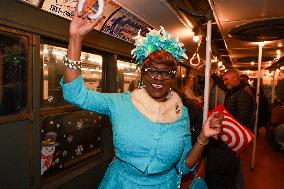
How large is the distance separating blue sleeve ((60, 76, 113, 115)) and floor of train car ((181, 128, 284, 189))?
152 inches

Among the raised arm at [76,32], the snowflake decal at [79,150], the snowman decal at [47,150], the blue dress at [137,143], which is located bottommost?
the snowflake decal at [79,150]

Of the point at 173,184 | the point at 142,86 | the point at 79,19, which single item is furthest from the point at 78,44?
the point at 173,184

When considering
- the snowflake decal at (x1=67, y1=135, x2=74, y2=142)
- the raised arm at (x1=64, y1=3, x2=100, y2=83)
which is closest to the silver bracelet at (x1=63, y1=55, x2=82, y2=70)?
the raised arm at (x1=64, y1=3, x2=100, y2=83)

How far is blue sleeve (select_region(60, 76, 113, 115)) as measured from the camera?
141 centimetres

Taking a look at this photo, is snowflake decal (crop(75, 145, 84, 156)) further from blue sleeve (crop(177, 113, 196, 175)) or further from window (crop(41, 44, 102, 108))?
blue sleeve (crop(177, 113, 196, 175))

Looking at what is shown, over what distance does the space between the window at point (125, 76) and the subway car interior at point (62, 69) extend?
0.02m

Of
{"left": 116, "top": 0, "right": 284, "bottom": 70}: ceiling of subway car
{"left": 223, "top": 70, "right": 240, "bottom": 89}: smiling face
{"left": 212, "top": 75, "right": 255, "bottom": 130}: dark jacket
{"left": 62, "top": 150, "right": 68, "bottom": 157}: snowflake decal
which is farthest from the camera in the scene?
{"left": 223, "top": 70, "right": 240, "bottom": 89}: smiling face

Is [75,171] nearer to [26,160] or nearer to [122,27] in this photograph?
[26,160]

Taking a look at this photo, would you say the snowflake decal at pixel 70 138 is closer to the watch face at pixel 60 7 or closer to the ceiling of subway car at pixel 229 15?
the watch face at pixel 60 7

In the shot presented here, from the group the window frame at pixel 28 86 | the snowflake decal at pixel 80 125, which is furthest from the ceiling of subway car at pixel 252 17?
the snowflake decal at pixel 80 125

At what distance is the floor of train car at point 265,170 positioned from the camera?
4.76 meters

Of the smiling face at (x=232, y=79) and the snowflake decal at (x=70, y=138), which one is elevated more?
the smiling face at (x=232, y=79)

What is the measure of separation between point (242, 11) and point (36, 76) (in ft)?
9.04

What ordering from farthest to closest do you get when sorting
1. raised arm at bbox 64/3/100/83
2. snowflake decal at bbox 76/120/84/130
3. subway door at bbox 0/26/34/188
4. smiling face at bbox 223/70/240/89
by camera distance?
smiling face at bbox 223/70/240/89 < snowflake decal at bbox 76/120/84/130 < subway door at bbox 0/26/34/188 < raised arm at bbox 64/3/100/83
